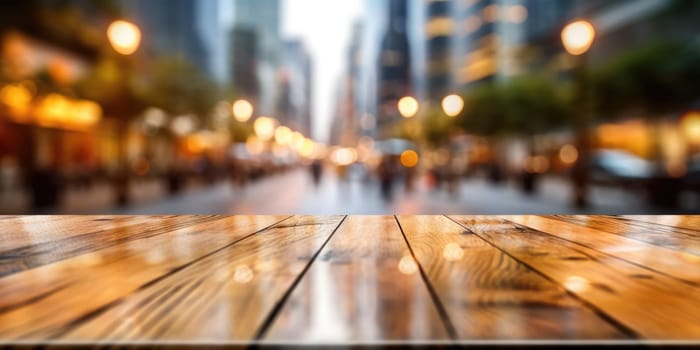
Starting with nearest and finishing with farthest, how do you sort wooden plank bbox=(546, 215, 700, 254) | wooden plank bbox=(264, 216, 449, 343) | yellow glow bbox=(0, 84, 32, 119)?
wooden plank bbox=(264, 216, 449, 343)
wooden plank bbox=(546, 215, 700, 254)
yellow glow bbox=(0, 84, 32, 119)

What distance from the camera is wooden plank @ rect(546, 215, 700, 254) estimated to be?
1.87 meters

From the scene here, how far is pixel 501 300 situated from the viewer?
1093 millimetres

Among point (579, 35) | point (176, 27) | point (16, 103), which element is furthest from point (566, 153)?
point (16, 103)

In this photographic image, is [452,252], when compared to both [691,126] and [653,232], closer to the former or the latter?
[653,232]

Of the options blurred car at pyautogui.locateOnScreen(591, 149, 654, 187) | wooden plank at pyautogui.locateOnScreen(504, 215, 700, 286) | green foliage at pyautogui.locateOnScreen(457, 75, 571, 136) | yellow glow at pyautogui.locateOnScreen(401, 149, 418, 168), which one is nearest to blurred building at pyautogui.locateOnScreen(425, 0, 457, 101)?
green foliage at pyautogui.locateOnScreen(457, 75, 571, 136)

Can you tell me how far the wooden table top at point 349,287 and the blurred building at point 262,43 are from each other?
95.1 meters

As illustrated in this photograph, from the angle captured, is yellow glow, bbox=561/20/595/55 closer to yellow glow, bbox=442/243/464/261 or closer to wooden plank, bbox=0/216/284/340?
yellow glow, bbox=442/243/464/261

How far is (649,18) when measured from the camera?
35500 millimetres

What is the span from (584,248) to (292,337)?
4.16 ft

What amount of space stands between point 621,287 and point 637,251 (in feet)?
1.96

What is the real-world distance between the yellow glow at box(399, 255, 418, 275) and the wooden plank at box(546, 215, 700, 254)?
959 millimetres

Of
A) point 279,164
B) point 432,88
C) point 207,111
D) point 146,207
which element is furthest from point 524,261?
point 432,88

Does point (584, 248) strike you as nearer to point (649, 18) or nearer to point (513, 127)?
point (513, 127)

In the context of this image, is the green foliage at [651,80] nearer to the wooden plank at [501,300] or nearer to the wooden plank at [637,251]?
the wooden plank at [637,251]
